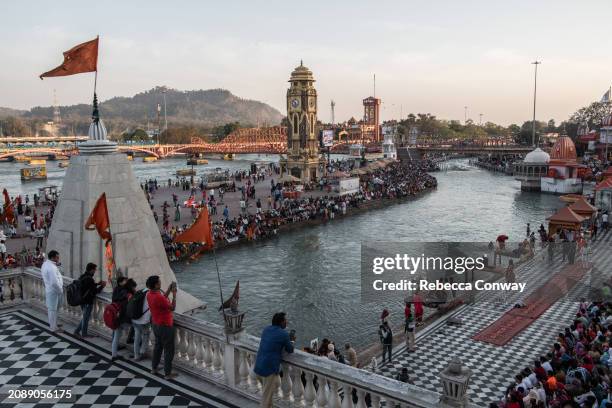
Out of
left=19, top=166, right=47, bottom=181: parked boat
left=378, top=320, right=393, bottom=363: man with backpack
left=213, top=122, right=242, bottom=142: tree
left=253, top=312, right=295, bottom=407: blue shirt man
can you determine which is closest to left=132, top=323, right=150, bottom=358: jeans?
left=253, top=312, right=295, bottom=407: blue shirt man

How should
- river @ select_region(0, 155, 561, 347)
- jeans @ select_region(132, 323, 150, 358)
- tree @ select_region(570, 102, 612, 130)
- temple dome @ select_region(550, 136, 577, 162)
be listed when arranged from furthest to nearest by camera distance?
tree @ select_region(570, 102, 612, 130) < temple dome @ select_region(550, 136, 577, 162) < river @ select_region(0, 155, 561, 347) < jeans @ select_region(132, 323, 150, 358)

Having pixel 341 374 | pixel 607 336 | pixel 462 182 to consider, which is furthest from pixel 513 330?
pixel 462 182

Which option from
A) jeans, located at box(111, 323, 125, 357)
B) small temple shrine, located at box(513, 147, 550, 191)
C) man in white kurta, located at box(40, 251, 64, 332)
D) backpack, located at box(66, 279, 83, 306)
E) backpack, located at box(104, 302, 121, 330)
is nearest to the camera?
backpack, located at box(104, 302, 121, 330)

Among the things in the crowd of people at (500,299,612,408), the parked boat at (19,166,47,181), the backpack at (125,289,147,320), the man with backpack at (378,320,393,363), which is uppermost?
the backpack at (125,289,147,320)

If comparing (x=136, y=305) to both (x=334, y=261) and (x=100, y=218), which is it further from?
(x=334, y=261)

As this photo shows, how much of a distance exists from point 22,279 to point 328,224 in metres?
29.4

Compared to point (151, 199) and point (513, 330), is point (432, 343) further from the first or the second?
point (151, 199)

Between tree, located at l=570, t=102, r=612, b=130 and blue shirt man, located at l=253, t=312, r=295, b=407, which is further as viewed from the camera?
tree, located at l=570, t=102, r=612, b=130

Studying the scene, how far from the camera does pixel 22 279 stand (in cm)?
1077

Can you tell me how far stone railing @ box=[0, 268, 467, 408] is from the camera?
5312 millimetres

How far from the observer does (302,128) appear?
208ft

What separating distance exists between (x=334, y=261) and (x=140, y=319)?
21.3 m

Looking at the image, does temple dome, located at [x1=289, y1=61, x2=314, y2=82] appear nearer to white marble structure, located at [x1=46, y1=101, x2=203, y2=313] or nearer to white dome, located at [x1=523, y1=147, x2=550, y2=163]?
white dome, located at [x1=523, y1=147, x2=550, y2=163]

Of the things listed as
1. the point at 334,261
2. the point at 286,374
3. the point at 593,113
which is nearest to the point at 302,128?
the point at 334,261
